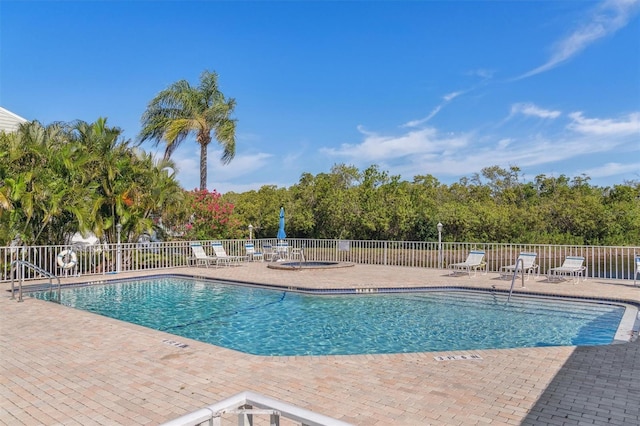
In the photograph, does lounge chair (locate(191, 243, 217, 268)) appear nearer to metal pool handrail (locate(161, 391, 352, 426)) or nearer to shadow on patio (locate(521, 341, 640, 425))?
shadow on patio (locate(521, 341, 640, 425))

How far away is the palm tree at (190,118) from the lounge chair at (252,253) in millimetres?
4763

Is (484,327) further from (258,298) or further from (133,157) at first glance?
(133,157)

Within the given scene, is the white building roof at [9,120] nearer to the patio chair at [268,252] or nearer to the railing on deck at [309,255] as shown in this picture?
the railing on deck at [309,255]

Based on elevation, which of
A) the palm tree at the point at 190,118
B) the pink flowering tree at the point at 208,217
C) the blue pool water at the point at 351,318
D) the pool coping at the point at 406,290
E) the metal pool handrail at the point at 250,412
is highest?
the palm tree at the point at 190,118

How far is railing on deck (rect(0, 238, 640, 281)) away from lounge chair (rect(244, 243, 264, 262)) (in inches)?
16.7

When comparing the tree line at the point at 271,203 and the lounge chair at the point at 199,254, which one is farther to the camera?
the lounge chair at the point at 199,254

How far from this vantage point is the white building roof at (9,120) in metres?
20.9

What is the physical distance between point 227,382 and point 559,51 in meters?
17.7

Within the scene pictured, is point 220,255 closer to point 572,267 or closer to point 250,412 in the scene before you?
point 572,267

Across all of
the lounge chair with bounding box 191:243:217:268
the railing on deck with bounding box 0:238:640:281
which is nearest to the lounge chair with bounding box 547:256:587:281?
the railing on deck with bounding box 0:238:640:281

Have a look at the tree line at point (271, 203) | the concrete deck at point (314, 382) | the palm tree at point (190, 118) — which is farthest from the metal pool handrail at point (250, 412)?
the palm tree at point (190, 118)

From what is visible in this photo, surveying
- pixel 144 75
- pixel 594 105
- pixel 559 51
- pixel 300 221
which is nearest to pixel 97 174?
pixel 144 75

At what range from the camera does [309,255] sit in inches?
726

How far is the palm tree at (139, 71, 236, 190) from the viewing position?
20953 mm
